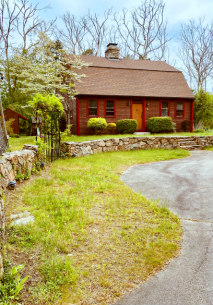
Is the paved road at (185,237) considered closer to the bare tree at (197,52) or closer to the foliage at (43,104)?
the foliage at (43,104)

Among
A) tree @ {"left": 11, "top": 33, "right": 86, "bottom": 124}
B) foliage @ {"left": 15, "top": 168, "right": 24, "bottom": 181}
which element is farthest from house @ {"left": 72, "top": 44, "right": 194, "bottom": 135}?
foliage @ {"left": 15, "top": 168, "right": 24, "bottom": 181}

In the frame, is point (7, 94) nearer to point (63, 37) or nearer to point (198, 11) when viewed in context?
point (63, 37)

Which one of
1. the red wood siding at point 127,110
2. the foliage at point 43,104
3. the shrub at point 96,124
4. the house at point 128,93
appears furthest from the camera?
the house at point 128,93

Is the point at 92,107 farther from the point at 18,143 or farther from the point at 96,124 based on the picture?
the point at 18,143

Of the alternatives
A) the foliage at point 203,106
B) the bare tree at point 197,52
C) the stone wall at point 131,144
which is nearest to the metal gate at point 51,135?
the stone wall at point 131,144

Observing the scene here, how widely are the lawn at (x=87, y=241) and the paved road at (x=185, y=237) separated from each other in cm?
15

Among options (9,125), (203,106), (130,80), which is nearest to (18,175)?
(9,125)

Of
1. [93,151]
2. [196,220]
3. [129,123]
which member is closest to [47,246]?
[196,220]

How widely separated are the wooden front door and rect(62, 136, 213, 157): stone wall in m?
5.70

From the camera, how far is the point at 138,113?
18.5 metres

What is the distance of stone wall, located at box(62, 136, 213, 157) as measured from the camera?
31.3ft

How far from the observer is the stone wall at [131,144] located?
9547 millimetres

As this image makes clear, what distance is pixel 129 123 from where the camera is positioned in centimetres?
1634

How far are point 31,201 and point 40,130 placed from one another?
4458mm
